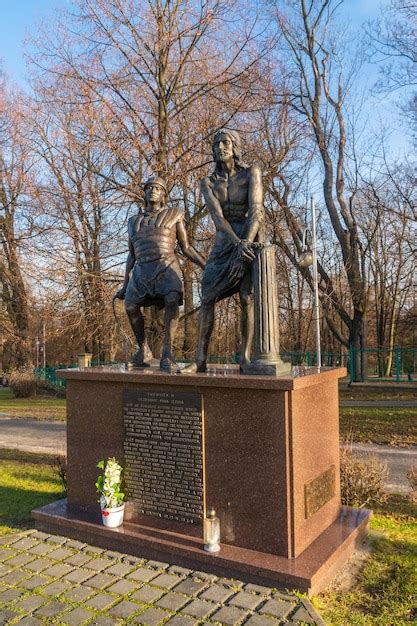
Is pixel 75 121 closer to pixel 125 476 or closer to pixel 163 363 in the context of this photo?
pixel 163 363

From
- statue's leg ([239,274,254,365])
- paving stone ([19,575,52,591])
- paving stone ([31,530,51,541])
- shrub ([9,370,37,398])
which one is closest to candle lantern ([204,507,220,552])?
paving stone ([19,575,52,591])

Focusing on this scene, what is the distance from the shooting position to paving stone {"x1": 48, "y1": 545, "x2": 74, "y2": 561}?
4552 mm

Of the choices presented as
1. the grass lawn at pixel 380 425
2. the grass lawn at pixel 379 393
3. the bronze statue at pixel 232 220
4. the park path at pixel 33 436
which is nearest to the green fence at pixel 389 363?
the grass lawn at pixel 379 393

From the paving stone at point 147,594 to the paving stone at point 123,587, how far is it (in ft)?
0.24

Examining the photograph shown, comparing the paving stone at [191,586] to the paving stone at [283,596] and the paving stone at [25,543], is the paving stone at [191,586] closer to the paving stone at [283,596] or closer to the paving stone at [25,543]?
the paving stone at [283,596]

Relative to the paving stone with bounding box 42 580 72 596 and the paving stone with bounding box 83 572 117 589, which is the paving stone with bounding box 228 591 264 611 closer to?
the paving stone with bounding box 83 572 117 589

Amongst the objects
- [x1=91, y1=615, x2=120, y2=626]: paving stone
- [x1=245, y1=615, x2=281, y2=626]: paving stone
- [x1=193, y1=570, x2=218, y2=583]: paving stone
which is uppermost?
[x1=245, y1=615, x2=281, y2=626]: paving stone

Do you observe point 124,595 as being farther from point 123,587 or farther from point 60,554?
point 60,554

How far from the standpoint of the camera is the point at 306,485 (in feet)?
14.1

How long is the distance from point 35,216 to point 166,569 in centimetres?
1093

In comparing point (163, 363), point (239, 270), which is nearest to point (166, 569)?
point (163, 363)

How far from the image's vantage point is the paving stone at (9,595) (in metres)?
3.80

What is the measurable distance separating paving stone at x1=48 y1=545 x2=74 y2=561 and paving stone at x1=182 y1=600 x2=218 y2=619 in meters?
1.43

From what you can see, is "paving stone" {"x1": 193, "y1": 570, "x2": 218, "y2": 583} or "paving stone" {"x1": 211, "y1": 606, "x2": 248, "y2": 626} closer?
"paving stone" {"x1": 211, "y1": 606, "x2": 248, "y2": 626}
